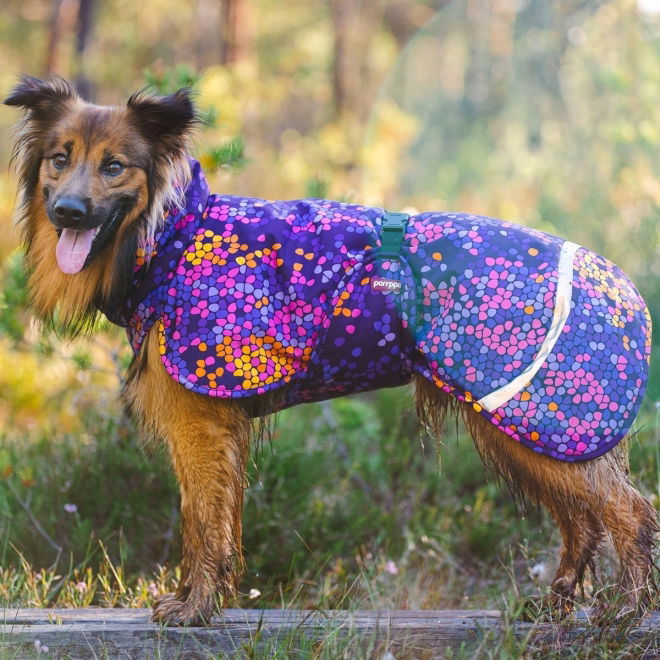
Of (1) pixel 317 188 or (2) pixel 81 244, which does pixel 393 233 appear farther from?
(1) pixel 317 188

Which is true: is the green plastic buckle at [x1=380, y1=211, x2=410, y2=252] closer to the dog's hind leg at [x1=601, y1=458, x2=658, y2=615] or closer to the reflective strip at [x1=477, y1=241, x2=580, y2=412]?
the reflective strip at [x1=477, y1=241, x2=580, y2=412]

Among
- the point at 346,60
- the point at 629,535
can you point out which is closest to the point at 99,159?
the point at 629,535

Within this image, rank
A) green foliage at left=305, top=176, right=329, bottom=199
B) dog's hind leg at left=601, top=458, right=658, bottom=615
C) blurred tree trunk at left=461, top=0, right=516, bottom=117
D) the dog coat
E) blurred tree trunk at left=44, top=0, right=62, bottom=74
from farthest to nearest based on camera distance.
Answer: blurred tree trunk at left=44, top=0, right=62, bottom=74 → blurred tree trunk at left=461, top=0, right=516, bottom=117 → green foliage at left=305, top=176, right=329, bottom=199 → dog's hind leg at left=601, top=458, right=658, bottom=615 → the dog coat

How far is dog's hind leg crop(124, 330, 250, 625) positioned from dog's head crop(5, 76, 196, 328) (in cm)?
39

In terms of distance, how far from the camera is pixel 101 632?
3129mm

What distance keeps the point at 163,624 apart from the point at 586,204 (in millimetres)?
7310

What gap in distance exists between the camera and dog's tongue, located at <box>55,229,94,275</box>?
3.11 meters

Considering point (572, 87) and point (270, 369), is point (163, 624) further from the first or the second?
point (572, 87)

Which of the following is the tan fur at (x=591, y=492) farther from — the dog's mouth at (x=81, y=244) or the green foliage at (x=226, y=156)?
the green foliage at (x=226, y=156)

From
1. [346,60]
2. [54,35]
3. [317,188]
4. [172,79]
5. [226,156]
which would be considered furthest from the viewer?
[346,60]

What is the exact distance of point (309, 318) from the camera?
312cm

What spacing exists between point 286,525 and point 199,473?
4.39ft

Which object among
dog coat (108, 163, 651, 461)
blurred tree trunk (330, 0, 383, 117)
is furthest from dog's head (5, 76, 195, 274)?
blurred tree trunk (330, 0, 383, 117)

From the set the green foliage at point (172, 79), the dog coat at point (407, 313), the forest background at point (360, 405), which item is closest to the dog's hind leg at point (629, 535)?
the dog coat at point (407, 313)
